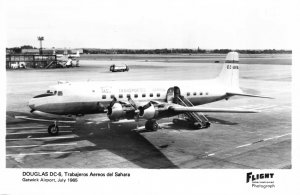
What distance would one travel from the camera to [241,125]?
25.5 metres

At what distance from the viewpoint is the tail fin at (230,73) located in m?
28.1

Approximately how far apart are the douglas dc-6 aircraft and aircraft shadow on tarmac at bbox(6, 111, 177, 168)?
1545 mm

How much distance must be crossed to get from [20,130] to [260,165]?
16.9m

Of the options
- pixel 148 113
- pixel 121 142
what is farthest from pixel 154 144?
pixel 121 142

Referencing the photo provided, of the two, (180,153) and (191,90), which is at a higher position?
(191,90)

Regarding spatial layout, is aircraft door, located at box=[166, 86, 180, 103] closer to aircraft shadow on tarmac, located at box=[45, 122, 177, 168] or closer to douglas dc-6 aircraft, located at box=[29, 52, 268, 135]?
douglas dc-6 aircraft, located at box=[29, 52, 268, 135]

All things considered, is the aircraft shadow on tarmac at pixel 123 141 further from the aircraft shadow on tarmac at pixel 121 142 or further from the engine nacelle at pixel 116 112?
the engine nacelle at pixel 116 112

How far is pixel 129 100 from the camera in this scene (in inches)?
874

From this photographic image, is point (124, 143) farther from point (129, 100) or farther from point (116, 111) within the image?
point (129, 100)

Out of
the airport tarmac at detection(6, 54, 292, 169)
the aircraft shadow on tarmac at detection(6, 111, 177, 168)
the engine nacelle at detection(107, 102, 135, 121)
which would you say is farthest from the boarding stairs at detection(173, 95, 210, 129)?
the engine nacelle at detection(107, 102, 135, 121)

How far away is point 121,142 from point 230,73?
12.6 metres
